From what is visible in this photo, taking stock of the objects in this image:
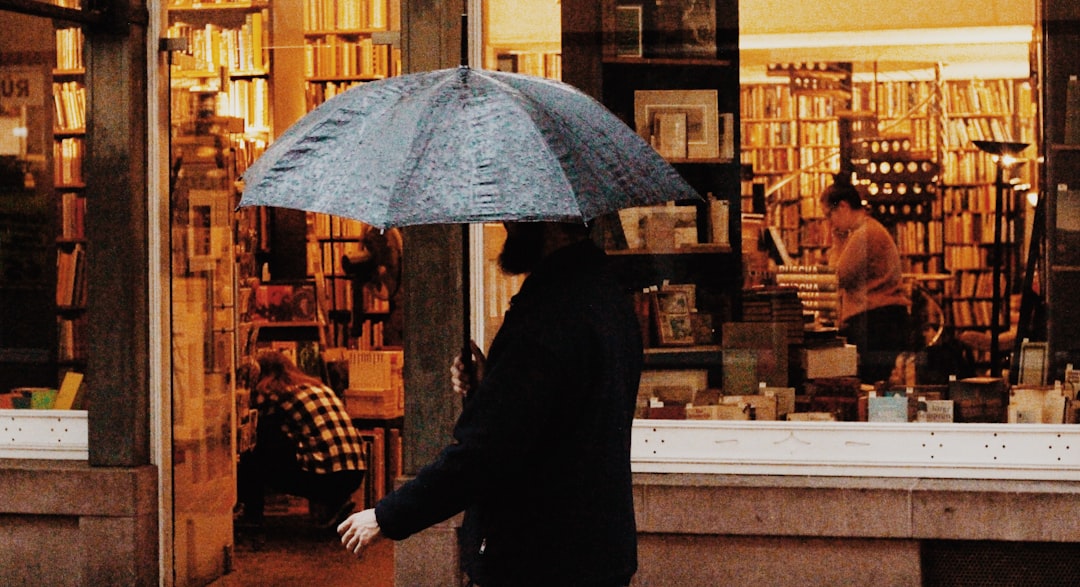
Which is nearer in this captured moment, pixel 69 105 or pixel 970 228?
pixel 69 105

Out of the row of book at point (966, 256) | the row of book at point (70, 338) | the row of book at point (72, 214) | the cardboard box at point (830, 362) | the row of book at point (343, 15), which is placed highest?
the row of book at point (343, 15)

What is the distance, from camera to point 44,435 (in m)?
7.16

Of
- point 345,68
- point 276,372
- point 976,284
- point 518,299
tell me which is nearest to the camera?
Answer: point 518,299

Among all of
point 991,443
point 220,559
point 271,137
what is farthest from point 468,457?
point 271,137

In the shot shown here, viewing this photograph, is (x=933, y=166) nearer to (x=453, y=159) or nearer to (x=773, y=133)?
(x=773, y=133)

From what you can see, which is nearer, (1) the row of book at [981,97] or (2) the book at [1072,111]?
(2) the book at [1072,111]

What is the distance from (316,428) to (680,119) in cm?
303

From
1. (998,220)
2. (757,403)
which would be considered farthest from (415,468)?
(998,220)

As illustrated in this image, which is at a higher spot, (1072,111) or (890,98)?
(890,98)

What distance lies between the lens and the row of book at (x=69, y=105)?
281 inches

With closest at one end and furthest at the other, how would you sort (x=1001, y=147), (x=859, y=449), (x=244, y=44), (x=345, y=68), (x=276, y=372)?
(x=859, y=449), (x=1001, y=147), (x=276, y=372), (x=244, y=44), (x=345, y=68)

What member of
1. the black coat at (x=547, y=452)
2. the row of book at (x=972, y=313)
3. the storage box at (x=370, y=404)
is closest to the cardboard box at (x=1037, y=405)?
the row of book at (x=972, y=313)

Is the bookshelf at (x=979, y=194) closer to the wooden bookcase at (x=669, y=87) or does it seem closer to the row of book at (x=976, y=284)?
the row of book at (x=976, y=284)

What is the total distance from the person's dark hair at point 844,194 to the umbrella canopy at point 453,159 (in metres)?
4.19
